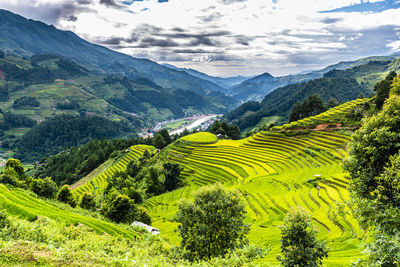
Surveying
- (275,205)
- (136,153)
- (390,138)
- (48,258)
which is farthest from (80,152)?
(390,138)

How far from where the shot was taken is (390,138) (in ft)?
45.2

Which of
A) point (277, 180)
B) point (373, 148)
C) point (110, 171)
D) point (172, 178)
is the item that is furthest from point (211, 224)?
point (110, 171)

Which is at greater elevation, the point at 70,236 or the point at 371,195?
the point at 371,195

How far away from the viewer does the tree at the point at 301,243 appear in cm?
1448

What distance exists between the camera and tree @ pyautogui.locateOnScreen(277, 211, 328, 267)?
1448 cm

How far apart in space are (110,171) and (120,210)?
7554cm

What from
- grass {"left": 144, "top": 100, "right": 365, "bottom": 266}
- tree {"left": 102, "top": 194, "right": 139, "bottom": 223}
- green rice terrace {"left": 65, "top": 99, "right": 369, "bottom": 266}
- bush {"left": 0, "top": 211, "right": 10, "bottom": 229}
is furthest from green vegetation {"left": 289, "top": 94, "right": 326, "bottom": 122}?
bush {"left": 0, "top": 211, "right": 10, "bottom": 229}

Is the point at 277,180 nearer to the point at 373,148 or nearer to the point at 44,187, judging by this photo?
the point at 373,148

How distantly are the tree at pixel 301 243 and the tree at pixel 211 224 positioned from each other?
683 centimetres

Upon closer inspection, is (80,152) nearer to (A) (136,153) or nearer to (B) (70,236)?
(A) (136,153)

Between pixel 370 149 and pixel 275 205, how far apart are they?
27776 millimetres

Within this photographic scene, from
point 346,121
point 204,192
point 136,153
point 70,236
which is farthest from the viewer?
point 136,153

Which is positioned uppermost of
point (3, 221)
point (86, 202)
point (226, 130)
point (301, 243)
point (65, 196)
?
point (3, 221)

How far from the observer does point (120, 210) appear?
3956 centimetres
